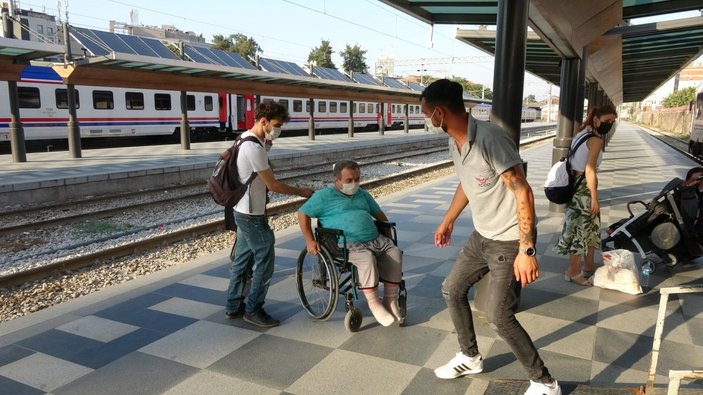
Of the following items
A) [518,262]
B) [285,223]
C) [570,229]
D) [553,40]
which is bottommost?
[285,223]

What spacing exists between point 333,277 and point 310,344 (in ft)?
1.70

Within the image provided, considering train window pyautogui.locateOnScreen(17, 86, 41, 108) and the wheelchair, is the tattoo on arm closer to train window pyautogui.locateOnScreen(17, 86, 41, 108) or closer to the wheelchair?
the wheelchair

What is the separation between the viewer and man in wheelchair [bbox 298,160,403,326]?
3.89 m

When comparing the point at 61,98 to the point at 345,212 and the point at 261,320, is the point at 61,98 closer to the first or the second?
the point at 261,320

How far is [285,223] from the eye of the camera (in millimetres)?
8828

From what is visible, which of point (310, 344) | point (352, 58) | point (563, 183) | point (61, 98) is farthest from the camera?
point (352, 58)

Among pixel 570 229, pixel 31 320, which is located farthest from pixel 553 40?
pixel 31 320

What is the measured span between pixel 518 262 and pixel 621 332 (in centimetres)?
176

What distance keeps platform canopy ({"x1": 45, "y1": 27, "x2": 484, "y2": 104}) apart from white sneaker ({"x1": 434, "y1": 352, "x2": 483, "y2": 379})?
45.5 feet

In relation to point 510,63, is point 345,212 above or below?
below

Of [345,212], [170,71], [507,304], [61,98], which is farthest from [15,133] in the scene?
[507,304]

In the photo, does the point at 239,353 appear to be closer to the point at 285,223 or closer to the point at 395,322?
the point at 395,322

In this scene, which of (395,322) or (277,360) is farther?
(395,322)

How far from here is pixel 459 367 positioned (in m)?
3.17
